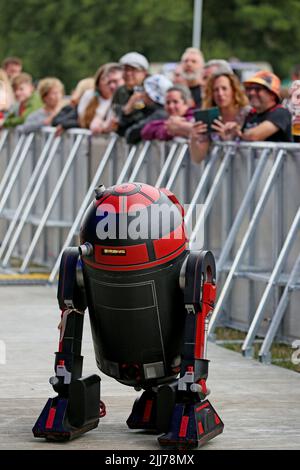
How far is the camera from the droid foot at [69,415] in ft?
27.8

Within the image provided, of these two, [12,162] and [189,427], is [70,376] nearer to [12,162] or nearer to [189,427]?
[189,427]

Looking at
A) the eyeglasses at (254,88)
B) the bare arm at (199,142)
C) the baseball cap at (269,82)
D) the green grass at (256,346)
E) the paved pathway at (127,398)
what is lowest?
the paved pathway at (127,398)

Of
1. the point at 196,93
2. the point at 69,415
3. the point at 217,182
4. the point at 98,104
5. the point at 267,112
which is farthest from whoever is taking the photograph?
the point at 98,104

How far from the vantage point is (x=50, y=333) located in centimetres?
1265

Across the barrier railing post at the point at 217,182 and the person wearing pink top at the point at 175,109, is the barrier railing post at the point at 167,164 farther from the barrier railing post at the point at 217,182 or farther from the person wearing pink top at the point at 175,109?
the barrier railing post at the point at 217,182

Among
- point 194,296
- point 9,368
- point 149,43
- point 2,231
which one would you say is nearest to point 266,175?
point 9,368

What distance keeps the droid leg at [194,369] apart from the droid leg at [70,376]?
1.64 ft

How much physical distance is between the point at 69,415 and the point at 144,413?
472 mm

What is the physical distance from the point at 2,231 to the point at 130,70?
4.80m

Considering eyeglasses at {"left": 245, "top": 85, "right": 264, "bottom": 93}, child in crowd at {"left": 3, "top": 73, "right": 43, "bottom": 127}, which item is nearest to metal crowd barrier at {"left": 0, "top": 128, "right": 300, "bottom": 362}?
eyeglasses at {"left": 245, "top": 85, "right": 264, "bottom": 93}

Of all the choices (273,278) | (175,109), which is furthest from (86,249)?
(175,109)

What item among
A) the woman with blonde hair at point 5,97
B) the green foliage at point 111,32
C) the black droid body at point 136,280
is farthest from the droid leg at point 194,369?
the green foliage at point 111,32

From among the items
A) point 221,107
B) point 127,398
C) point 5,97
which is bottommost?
point 127,398

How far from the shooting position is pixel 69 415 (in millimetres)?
8531
